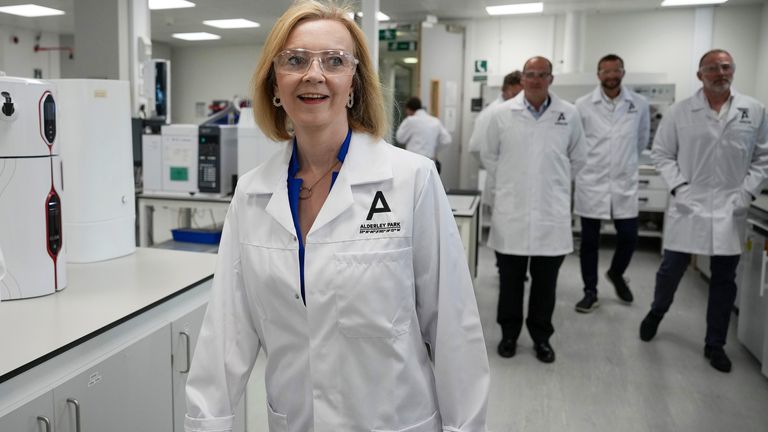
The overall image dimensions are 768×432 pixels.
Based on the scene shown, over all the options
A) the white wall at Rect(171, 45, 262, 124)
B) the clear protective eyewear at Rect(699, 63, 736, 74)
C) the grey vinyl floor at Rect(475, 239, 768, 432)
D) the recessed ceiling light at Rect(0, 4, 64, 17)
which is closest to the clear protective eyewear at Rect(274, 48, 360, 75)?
the grey vinyl floor at Rect(475, 239, 768, 432)

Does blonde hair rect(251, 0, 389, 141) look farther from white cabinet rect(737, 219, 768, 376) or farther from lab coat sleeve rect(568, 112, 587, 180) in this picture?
white cabinet rect(737, 219, 768, 376)

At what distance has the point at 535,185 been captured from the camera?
289cm

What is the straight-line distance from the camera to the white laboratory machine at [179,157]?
351 cm

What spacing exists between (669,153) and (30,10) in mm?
7883

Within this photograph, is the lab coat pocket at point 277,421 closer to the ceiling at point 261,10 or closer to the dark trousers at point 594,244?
the dark trousers at point 594,244

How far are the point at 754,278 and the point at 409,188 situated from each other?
276cm

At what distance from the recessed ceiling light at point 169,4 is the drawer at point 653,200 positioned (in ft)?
17.8

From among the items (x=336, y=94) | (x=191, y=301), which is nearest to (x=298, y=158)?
(x=336, y=94)

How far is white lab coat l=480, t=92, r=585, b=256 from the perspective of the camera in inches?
113

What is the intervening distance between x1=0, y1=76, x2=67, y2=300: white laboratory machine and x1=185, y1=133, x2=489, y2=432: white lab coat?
2.31 ft

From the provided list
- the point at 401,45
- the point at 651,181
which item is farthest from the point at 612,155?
the point at 401,45

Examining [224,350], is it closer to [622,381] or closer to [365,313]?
[365,313]

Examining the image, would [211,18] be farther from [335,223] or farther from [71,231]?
[335,223]

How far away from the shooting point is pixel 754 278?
3098 millimetres
